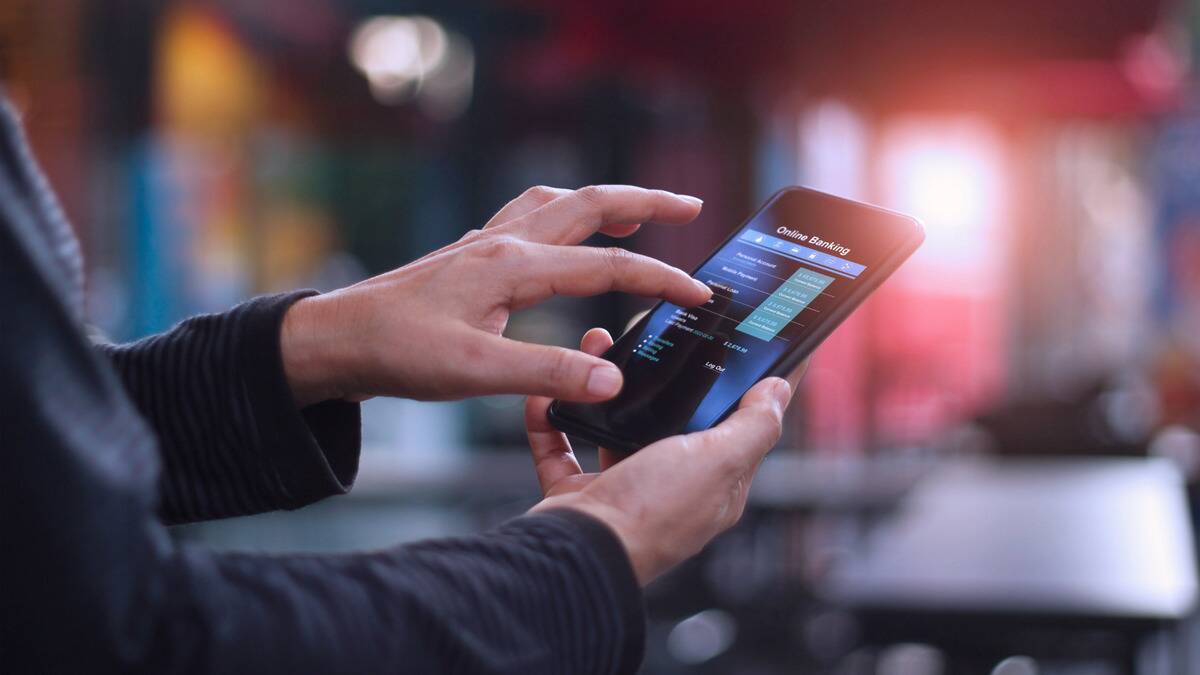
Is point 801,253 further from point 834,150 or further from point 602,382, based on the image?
point 834,150

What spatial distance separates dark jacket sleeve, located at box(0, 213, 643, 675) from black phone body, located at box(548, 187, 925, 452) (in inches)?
10.6

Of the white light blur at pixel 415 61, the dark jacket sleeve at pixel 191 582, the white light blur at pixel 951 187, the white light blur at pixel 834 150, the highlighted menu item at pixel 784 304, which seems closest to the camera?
the dark jacket sleeve at pixel 191 582

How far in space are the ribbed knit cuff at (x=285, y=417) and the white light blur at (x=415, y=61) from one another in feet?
20.4

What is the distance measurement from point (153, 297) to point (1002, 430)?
346 cm

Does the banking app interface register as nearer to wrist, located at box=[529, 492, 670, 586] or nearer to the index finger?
the index finger

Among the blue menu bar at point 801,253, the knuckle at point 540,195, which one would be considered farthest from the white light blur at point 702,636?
the knuckle at point 540,195

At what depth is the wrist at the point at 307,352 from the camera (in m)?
0.98

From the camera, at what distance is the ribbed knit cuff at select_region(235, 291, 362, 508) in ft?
3.30

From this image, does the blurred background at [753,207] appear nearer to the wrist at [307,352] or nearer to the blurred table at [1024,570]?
the blurred table at [1024,570]

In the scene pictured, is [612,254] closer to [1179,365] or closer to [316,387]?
[316,387]

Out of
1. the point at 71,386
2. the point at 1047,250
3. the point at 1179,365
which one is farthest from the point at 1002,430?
the point at 1047,250

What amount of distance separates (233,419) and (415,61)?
6.61 meters

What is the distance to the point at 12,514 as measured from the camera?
0.61 meters

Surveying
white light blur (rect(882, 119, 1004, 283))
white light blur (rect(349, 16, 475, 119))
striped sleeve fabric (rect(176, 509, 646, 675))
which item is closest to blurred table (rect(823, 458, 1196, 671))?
striped sleeve fabric (rect(176, 509, 646, 675))
